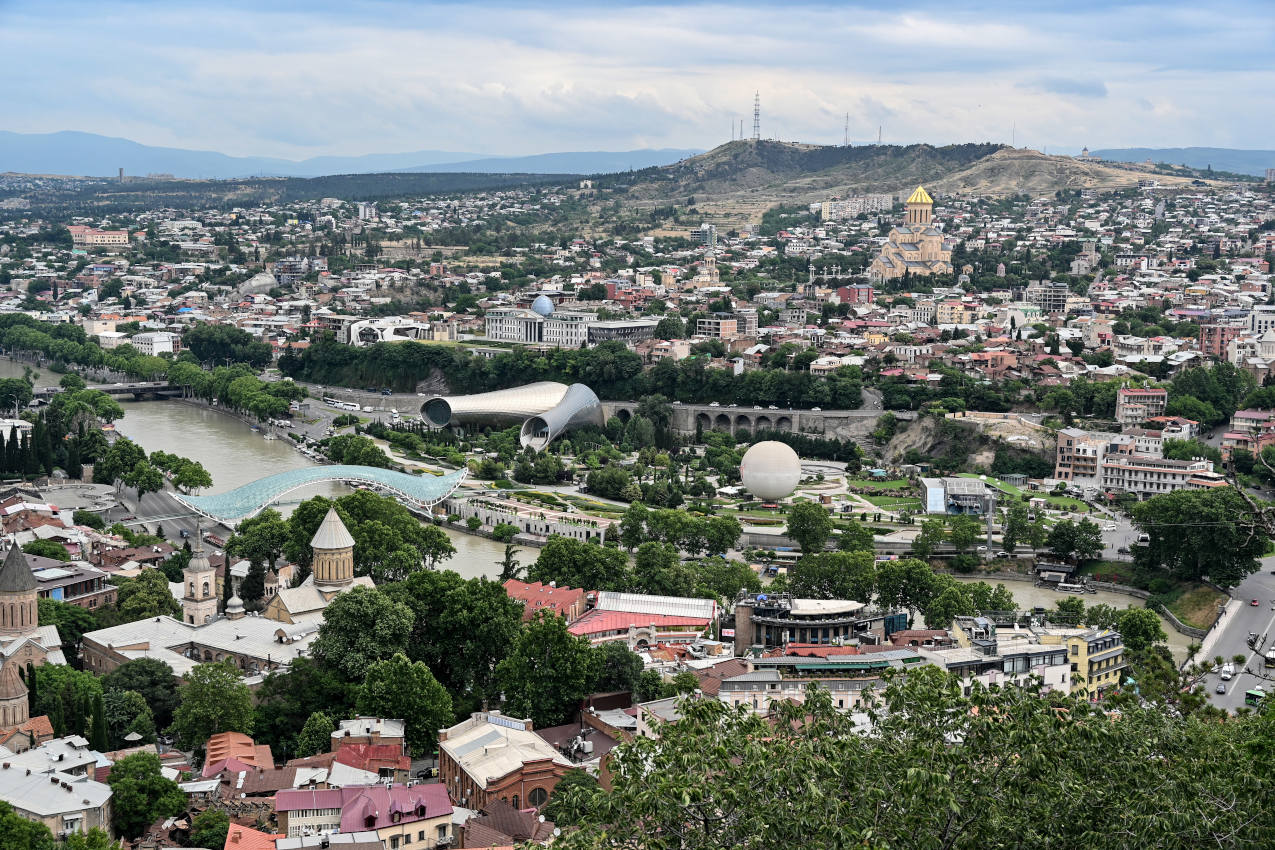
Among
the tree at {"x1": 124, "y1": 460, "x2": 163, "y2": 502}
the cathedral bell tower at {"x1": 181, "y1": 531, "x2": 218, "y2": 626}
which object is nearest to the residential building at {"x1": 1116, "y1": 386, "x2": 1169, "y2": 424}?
the tree at {"x1": 124, "y1": 460, "x2": 163, "y2": 502}

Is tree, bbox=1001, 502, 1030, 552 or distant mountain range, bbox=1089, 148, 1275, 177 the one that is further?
distant mountain range, bbox=1089, 148, 1275, 177

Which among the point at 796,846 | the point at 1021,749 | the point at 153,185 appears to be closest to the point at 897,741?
the point at 1021,749

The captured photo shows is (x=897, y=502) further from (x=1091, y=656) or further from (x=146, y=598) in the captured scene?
(x=146, y=598)

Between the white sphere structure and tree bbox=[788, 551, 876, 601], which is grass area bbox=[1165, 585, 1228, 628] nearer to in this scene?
tree bbox=[788, 551, 876, 601]

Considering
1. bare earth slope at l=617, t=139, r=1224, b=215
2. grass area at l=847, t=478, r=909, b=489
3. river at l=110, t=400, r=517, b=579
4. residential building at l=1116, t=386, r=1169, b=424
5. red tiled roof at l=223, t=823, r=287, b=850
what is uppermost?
bare earth slope at l=617, t=139, r=1224, b=215

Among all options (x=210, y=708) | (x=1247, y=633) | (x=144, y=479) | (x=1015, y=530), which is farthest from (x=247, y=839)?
(x=144, y=479)

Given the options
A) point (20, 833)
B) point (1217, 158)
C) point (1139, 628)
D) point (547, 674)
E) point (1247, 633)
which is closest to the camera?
point (20, 833)

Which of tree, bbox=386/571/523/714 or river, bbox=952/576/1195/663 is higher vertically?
tree, bbox=386/571/523/714
